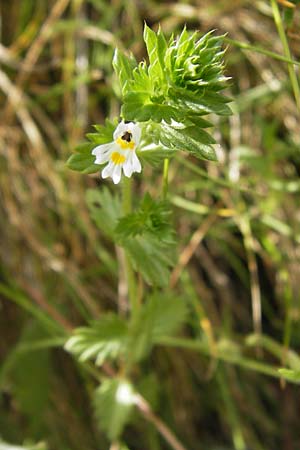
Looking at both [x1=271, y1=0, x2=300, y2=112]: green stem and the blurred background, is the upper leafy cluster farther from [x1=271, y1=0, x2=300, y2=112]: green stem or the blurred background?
the blurred background

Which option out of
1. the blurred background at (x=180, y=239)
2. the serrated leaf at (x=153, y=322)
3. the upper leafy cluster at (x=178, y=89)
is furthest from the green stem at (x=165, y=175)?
the blurred background at (x=180, y=239)

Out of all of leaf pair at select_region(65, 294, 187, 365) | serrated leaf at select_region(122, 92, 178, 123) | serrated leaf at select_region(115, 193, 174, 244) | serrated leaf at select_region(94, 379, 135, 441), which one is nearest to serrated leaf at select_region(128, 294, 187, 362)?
leaf pair at select_region(65, 294, 187, 365)

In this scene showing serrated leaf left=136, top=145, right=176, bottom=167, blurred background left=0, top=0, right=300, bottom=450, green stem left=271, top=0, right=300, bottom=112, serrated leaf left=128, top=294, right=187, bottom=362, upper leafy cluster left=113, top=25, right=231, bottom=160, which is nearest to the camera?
upper leafy cluster left=113, top=25, right=231, bottom=160

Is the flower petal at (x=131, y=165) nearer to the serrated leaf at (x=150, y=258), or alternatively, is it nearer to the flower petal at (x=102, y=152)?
the flower petal at (x=102, y=152)

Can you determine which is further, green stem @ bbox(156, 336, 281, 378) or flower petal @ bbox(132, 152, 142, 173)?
green stem @ bbox(156, 336, 281, 378)

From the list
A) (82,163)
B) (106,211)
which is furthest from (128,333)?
(82,163)

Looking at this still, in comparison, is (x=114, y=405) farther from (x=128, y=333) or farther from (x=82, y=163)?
(x=82, y=163)

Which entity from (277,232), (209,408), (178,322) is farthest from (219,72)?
(209,408)

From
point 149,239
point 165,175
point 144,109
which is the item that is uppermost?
point 144,109
